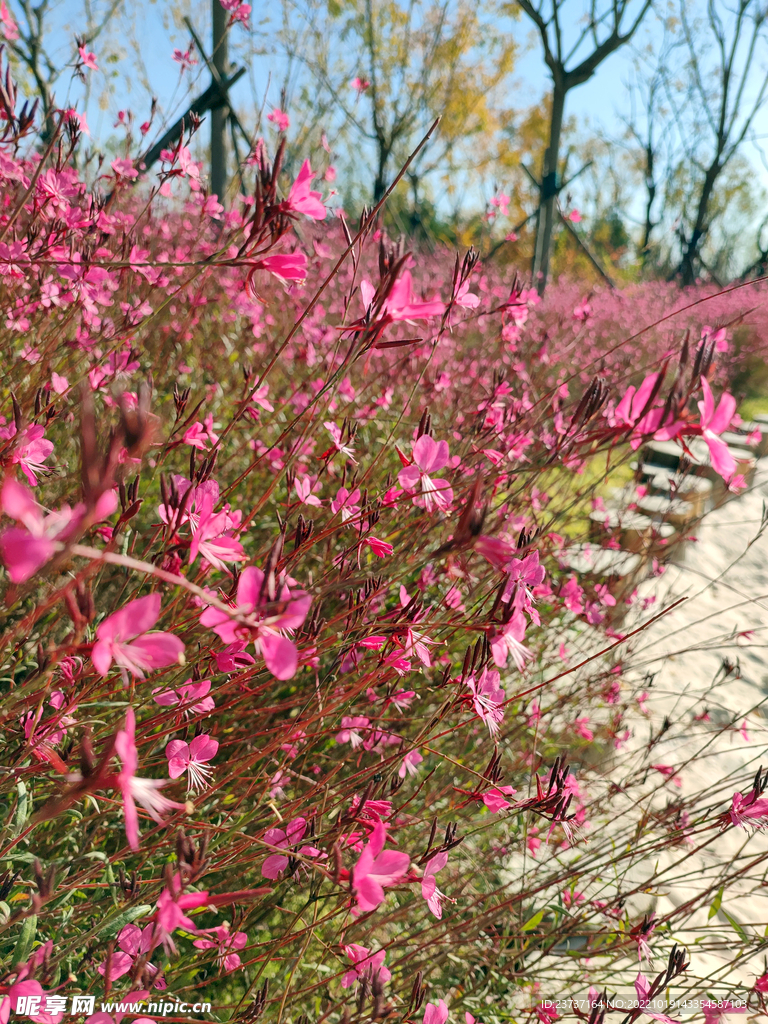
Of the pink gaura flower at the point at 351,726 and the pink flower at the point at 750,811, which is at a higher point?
the pink flower at the point at 750,811

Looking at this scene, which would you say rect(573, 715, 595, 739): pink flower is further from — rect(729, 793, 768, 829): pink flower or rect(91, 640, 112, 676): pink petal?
rect(91, 640, 112, 676): pink petal

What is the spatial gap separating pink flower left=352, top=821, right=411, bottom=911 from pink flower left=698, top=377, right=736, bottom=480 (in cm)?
55

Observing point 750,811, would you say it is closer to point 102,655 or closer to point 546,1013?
point 546,1013

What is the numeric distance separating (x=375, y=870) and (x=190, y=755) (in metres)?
0.39

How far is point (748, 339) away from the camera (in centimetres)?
1156

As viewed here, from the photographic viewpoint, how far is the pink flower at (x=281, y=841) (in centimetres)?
96

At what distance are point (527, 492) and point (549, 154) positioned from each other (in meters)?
6.16

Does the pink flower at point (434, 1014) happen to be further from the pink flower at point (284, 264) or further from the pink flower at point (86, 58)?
the pink flower at point (86, 58)

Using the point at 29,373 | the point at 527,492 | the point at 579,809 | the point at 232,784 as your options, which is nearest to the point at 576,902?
the point at 579,809

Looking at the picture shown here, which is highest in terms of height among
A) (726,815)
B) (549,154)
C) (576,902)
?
(549,154)

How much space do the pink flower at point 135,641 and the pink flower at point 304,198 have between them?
52cm

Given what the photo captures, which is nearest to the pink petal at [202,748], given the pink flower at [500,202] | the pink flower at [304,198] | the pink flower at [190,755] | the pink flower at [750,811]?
the pink flower at [190,755]

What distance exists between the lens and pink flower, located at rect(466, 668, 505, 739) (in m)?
Result: 0.94

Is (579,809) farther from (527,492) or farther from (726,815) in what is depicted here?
(527,492)
